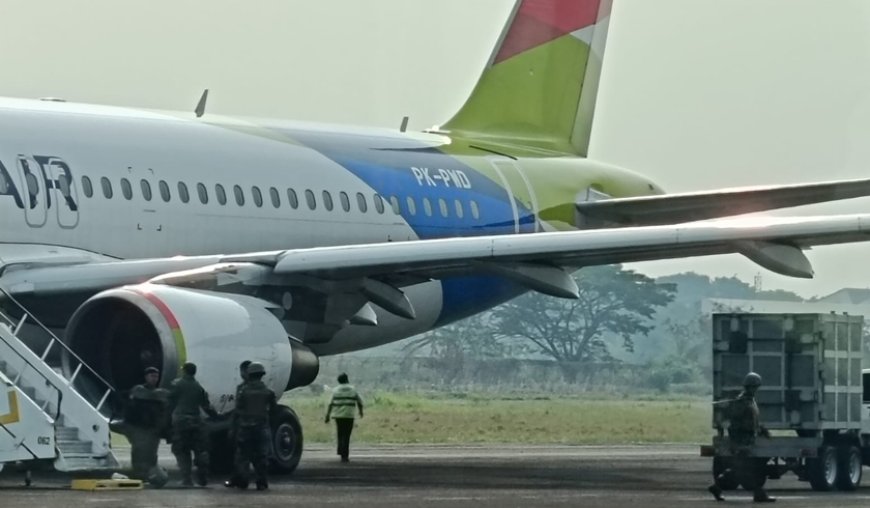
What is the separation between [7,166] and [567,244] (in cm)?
652

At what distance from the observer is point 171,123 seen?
27719 millimetres

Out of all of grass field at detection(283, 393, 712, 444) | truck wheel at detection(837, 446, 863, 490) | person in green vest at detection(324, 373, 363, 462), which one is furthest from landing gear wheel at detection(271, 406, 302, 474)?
grass field at detection(283, 393, 712, 444)

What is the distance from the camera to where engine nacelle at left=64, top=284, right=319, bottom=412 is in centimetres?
2266

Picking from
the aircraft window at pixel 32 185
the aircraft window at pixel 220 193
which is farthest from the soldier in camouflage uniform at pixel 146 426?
the aircraft window at pixel 220 193

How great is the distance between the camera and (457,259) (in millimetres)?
24297

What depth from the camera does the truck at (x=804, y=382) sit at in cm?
2369

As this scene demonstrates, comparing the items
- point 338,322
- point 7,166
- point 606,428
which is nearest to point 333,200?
point 338,322

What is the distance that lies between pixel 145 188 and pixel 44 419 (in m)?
5.90

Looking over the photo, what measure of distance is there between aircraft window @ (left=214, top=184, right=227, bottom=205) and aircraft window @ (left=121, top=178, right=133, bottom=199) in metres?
1.79

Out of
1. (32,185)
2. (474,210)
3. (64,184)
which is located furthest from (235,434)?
(474,210)

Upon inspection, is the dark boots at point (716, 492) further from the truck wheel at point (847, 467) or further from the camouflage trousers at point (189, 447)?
the camouflage trousers at point (189, 447)

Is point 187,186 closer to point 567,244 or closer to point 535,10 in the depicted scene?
point 567,244

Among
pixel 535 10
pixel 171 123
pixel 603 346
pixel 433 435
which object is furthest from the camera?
pixel 603 346

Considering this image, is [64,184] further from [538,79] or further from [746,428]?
[538,79]
